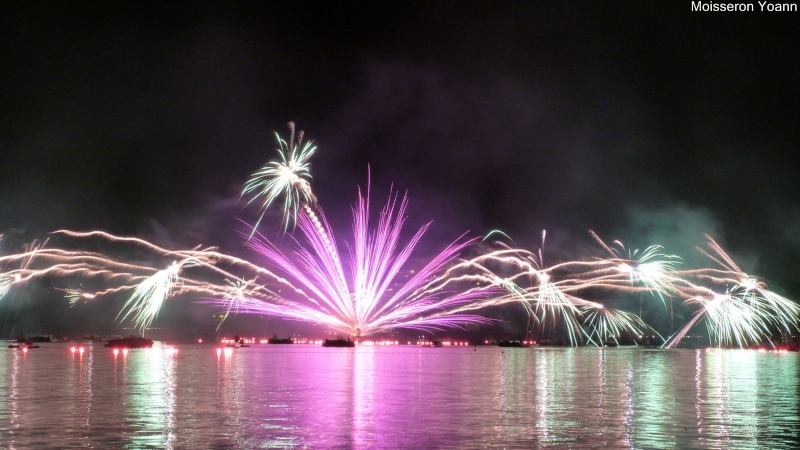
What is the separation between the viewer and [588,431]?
95.4 feet

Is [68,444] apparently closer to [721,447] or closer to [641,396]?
[721,447]

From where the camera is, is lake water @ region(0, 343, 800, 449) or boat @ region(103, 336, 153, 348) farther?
boat @ region(103, 336, 153, 348)

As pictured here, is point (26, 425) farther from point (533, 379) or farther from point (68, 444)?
point (533, 379)

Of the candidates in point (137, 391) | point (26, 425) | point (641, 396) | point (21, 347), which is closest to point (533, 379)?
point (641, 396)

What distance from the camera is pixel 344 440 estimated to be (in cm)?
2628

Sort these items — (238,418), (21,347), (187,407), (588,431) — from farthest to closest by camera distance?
(21,347), (187,407), (238,418), (588,431)

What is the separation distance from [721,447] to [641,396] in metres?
19.3

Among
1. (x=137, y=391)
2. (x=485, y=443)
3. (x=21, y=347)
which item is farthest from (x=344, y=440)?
(x=21, y=347)

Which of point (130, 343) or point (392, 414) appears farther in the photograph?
point (130, 343)

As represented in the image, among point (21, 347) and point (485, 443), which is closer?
point (485, 443)

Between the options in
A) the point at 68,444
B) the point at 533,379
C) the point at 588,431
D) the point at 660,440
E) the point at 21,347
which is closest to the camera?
the point at 68,444

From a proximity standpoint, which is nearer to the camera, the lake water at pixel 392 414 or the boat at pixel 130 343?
the lake water at pixel 392 414

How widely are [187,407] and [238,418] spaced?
525 centimetres

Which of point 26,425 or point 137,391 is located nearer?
point 26,425
